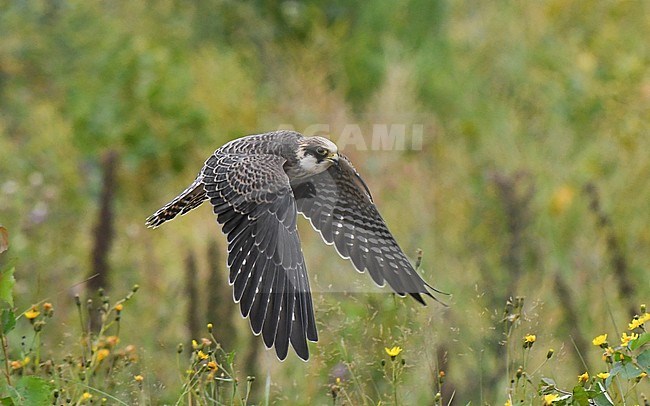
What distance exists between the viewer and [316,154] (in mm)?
3551

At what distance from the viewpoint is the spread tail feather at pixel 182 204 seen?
139 inches

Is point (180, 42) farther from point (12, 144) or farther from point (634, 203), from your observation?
point (634, 203)

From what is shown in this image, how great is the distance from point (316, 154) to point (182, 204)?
413 mm

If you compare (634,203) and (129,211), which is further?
(129,211)

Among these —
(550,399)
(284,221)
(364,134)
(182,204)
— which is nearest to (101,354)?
(182,204)

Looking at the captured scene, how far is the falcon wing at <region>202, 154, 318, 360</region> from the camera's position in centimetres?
305

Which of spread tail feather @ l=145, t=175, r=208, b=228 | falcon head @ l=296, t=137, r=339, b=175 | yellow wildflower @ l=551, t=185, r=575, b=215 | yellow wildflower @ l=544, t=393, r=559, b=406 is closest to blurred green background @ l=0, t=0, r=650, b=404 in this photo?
yellow wildflower @ l=551, t=185, r=575, b=215

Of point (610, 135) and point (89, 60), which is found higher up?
point (89, 60)

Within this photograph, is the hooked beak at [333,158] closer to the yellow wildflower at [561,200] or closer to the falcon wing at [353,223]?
the falcon wing at [353,223]

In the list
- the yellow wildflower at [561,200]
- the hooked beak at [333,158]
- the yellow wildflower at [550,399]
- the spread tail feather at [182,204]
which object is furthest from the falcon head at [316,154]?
the yellow wildflower at [561,200]

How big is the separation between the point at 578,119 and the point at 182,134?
2577 mm

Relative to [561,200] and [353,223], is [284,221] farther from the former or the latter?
[561,200]

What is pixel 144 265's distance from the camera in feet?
19.5

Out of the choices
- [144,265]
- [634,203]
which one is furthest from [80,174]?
[634,203]
